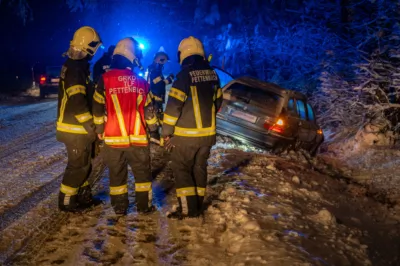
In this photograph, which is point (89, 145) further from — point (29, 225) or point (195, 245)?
point (195, 245)

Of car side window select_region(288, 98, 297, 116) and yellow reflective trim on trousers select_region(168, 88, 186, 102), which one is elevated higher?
yellow reflective trim on trousers select_region(168, 88, 186, 102)

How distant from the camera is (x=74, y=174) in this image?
380 cm

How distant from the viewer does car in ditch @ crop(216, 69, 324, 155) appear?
705cm

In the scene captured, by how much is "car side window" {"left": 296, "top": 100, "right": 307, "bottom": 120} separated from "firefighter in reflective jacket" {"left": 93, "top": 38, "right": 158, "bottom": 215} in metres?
4.71

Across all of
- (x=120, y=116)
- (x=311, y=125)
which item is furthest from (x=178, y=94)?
(x=311, y=125)

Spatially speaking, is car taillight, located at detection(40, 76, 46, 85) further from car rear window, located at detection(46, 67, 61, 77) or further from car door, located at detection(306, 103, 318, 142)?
car door, located at detection(306, 103, 318, 142)

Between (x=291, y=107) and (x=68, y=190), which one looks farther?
(x=291, y=107)

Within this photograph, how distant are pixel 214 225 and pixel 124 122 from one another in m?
1.44

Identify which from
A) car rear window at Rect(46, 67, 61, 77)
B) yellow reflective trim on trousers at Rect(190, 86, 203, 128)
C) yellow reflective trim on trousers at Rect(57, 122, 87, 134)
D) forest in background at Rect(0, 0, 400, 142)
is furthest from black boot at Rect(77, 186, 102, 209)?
car rear window at Rect(46, 67, 61, 77)

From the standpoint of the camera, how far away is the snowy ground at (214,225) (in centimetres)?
310

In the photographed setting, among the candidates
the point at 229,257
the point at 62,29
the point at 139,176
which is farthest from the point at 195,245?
the point at 62,29

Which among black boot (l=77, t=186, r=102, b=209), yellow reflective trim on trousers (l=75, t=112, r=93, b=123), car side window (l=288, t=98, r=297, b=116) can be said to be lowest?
black boot (l=77, t=186, r=102, b=209)

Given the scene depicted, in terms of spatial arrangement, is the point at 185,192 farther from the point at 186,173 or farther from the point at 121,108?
the point at 121,108

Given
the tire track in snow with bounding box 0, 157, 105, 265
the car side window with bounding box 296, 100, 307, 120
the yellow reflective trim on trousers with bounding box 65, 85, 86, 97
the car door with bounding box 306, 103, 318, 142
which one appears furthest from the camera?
the car door with bounding box 306, 103, 318, 142
